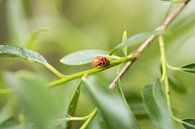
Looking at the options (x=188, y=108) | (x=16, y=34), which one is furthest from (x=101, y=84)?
(x=16, y=34)

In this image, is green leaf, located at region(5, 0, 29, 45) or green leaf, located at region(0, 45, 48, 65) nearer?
green leaf, located at region(0, 45, 48, 65)

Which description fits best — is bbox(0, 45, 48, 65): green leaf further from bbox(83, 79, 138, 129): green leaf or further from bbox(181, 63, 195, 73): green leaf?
bbox(181, 63, 195, 73): green leaf

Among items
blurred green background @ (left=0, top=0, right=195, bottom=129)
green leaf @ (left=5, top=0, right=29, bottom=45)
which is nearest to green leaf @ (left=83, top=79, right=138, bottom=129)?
blurred green background @ (left=0, top=0, right=195, bottom=129)

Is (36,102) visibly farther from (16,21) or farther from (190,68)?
(16,21)

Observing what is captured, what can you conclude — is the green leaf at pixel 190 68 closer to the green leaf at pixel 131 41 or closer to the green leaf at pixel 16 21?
the green leaf at pixel 131 41

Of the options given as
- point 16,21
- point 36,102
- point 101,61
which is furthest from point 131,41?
point 16,21

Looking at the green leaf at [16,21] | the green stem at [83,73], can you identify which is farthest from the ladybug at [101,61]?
the green leaf at [16,21]
